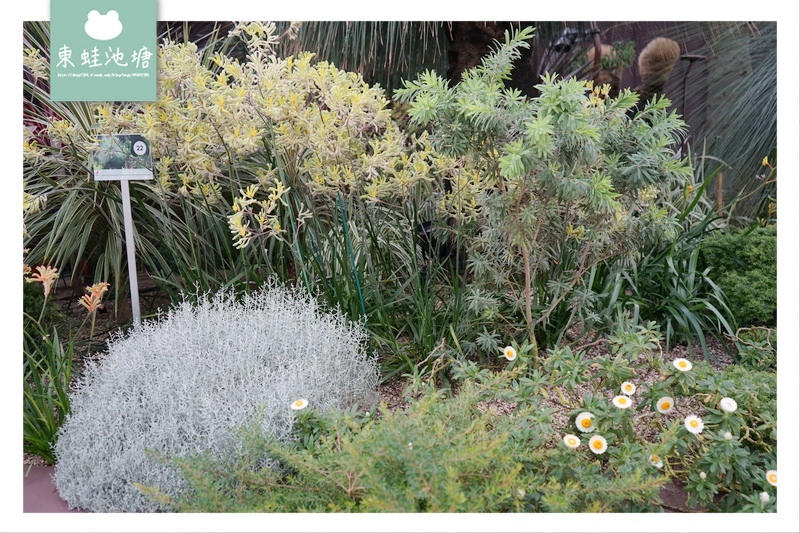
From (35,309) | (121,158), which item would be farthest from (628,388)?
(35,309)

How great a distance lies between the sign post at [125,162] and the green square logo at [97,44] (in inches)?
19.6

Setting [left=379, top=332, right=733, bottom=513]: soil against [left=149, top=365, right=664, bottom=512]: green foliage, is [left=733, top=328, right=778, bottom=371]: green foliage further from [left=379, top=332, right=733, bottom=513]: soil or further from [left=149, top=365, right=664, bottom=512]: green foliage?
[left=149, top=365, right=664, bottom=512]: green foliage

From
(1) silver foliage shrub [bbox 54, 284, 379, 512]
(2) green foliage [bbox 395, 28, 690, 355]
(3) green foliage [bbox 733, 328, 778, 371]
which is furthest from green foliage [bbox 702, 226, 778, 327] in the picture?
(1) silver foliage shrub [bbox 54, 284, 379, 512]

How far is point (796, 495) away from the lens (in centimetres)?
173

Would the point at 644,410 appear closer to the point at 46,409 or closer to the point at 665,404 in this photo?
the point at 665,404

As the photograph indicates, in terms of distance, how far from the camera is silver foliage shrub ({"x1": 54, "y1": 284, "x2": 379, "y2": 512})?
1.76 meters

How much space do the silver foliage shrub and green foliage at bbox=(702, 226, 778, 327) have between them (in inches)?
Answer: 67.1

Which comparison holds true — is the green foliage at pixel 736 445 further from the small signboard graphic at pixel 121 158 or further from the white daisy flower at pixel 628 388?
the small signboard graphic at pixel 121 158

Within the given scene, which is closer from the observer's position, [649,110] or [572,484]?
[572,484]

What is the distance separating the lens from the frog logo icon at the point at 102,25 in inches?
71.3
